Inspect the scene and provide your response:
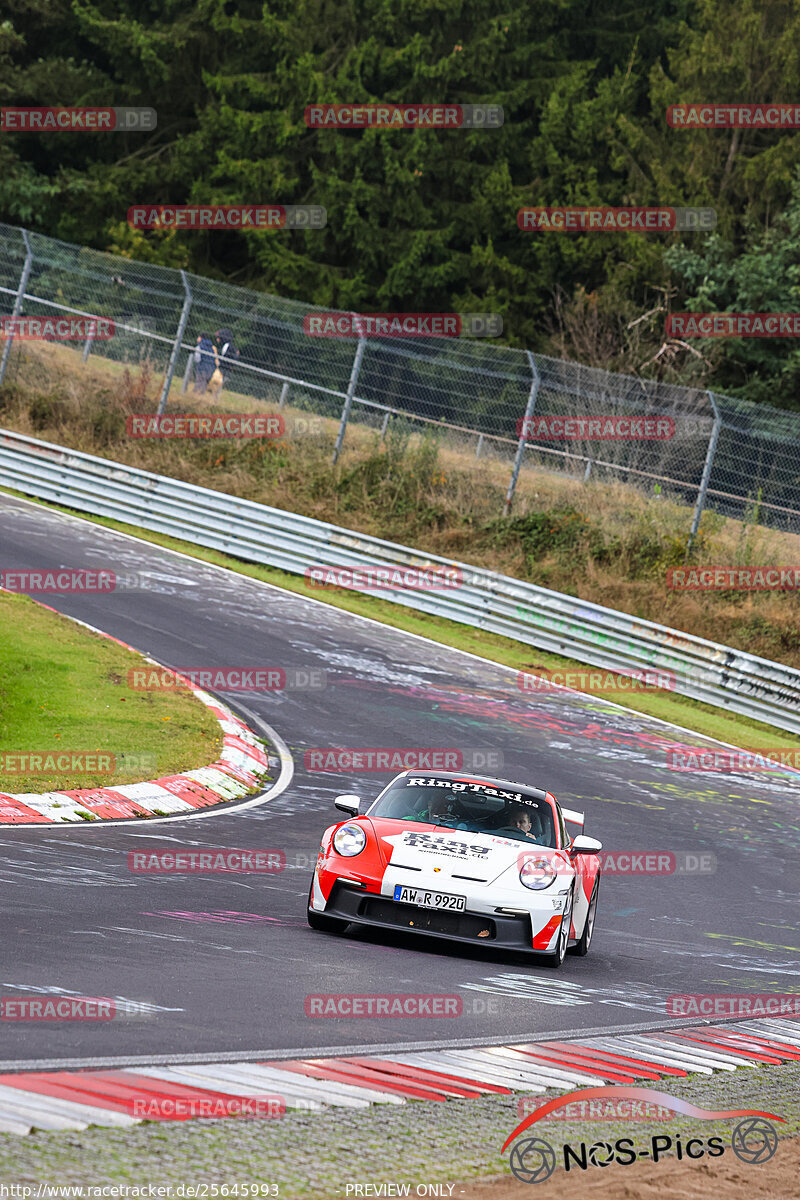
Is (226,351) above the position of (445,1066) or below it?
above

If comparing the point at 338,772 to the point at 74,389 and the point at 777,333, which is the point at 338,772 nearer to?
the point at 74,389

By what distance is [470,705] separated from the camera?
18766 mm

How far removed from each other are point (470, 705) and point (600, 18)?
44973mm

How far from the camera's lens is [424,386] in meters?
26.6

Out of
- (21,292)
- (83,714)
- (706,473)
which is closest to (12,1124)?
(83,714)

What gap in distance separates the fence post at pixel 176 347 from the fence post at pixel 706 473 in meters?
10.6

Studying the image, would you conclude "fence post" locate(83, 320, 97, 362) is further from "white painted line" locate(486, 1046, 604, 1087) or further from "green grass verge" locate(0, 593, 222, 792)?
"white painted line" locate(486, 1046, 604, 1087)

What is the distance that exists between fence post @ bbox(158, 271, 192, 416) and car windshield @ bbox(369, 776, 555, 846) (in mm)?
19804

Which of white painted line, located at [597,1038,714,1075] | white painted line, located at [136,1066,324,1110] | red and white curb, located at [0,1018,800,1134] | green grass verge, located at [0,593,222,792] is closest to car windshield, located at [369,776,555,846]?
red and white curb, located at [0,1018,800,1134]

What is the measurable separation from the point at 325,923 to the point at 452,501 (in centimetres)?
1913

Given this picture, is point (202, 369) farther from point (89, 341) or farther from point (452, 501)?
point (452, 501)

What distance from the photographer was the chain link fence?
82.3 ft

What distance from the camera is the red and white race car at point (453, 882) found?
8.47 metres

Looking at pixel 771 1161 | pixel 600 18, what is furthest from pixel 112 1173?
pixel 600 18
